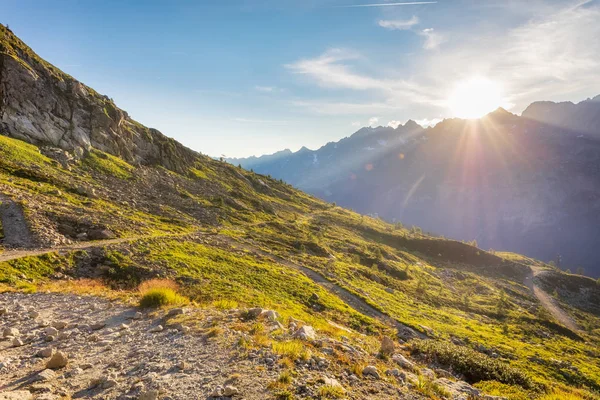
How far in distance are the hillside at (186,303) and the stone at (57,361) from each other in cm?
6

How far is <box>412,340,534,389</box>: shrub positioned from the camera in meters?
18.2

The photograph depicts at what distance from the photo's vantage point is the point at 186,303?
20.1m

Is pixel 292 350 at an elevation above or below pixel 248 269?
above

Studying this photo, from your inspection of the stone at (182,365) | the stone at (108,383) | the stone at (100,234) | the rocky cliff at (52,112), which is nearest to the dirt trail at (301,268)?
the stone at (100,234)

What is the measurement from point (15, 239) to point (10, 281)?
9.44m

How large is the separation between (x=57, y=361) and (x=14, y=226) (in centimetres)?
2816

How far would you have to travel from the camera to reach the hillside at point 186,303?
11.8 meters

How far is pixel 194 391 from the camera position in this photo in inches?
397

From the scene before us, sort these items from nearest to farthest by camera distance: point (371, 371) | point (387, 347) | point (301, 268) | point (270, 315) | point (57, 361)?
point (57, 361) → point (371, 371) → point (387, 347) → point (270, 315) → point (301, 268)

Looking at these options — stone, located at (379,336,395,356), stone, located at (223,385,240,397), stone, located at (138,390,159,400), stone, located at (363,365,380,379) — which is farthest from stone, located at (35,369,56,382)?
stone, located at (379,336,395,356)

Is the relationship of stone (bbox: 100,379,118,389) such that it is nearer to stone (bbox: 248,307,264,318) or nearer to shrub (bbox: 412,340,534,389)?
stone (bbox: 248,307,264,318)

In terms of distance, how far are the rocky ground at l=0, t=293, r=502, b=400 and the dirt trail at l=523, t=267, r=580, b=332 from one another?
112 metres

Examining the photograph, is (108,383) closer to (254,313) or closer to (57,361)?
(57,361)

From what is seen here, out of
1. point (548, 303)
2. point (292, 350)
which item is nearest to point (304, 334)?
point (292, 350)
